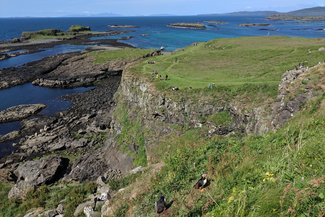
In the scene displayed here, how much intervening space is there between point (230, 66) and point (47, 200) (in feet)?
74.9

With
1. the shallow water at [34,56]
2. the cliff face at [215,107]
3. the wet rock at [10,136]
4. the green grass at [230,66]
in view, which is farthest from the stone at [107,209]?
the shallow water at [34,56]

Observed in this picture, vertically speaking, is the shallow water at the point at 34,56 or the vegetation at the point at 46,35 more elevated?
the vegetation at the point at 46,35

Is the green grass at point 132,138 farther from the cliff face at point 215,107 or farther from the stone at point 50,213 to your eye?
the stone at point 50,213

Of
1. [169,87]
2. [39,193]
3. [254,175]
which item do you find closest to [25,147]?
[39,193]

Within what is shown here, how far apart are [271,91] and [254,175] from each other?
16793mm

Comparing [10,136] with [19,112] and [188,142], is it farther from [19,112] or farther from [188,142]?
[188,142]

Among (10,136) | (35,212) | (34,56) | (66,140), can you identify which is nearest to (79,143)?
(66,140)

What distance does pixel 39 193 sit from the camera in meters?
24.7

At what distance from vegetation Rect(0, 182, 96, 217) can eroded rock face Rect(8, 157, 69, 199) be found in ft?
4.74

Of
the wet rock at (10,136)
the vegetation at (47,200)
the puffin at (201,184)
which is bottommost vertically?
the wet rock at (10,136)

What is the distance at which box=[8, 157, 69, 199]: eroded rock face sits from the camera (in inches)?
1092

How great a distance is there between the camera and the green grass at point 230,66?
30.6m

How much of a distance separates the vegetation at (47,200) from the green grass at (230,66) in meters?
12.8

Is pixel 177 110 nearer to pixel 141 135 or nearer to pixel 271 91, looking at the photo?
pixel 141 135
